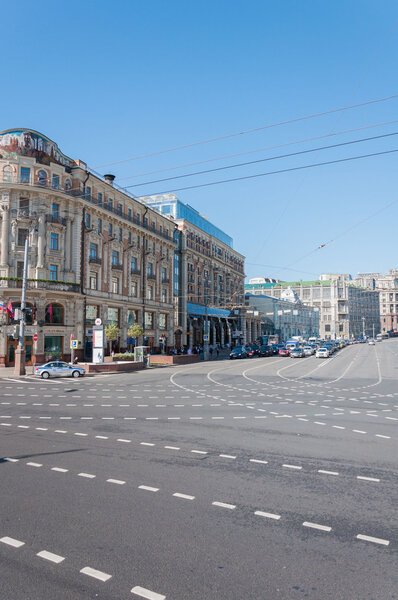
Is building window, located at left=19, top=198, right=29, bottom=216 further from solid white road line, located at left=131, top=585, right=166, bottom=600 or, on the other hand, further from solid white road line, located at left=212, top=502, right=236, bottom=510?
solid white road line, located at left=131, top=585, right=166, bottom=600

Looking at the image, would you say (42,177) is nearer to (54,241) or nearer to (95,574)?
(54,241)

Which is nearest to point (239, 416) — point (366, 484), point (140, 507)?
point (366, 484)

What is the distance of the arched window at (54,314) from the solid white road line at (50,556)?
3917 cm

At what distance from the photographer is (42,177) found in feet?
139

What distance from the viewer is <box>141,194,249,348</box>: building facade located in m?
73.0

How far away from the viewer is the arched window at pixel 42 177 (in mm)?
41969

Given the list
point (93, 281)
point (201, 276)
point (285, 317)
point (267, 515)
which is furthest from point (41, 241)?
point (285, 317)

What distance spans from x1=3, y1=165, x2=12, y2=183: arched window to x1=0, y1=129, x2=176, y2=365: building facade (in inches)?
3.6

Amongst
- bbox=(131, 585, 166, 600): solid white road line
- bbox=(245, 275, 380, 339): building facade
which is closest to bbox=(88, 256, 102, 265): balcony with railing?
bbox=(131, 585, 166, 600): solid white road line

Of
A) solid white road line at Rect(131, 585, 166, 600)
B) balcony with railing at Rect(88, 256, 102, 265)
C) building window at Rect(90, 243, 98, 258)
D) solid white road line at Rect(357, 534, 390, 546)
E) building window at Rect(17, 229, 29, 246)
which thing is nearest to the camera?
solid white road line at Rect(131, 585, 166, 600)

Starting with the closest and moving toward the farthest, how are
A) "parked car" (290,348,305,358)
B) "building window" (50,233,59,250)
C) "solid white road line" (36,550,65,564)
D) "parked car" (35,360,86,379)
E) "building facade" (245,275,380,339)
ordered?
"solid white road line" (36,550,65,564)
"parked car" (35,360,86,379)
"building window" (50,233,59,250)
"parked car" (290,348,305,358)
"building facade" (245,275,380,339)

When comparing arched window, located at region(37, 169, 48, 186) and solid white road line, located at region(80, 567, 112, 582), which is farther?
arched window, located at region(37, 169, 48, 186)

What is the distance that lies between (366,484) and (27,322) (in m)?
38.5

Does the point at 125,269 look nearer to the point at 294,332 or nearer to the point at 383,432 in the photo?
the point at 383,432
